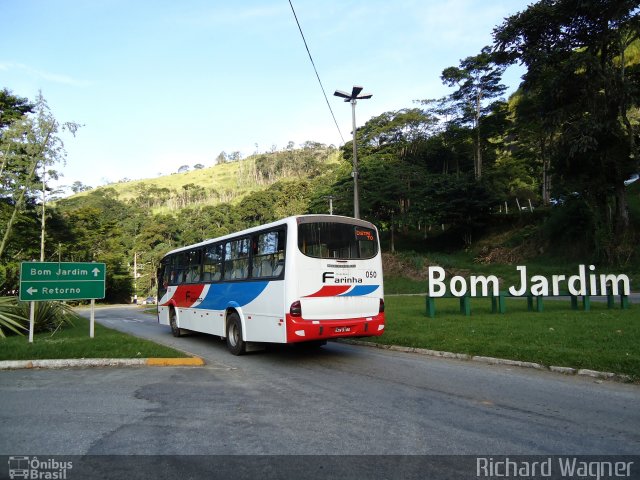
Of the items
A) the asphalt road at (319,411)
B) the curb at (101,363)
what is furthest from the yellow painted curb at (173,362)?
the asphalt road at (319,411)

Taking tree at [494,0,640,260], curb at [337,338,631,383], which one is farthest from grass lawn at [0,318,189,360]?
tree at [494,0,640,260]

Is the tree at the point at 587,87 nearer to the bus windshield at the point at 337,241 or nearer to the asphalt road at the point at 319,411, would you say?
the bus windshield at the point at 337,241

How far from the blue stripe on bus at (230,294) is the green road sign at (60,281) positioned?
278cm

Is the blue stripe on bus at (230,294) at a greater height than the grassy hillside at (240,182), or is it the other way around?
the grassy hillside at (240,182)

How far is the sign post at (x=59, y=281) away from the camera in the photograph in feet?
35.5

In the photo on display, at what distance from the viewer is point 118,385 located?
7.52 metres

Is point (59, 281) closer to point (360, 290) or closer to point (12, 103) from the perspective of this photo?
point (360, 290)

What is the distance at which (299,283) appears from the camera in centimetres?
905

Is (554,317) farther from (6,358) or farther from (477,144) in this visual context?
(477,144)

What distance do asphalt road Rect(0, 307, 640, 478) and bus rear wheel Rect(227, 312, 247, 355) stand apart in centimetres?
158

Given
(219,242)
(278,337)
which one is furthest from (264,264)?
(219,242)

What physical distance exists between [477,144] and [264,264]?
4238cm

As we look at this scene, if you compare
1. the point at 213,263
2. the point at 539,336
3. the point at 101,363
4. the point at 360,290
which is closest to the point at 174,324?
the point at 213,263

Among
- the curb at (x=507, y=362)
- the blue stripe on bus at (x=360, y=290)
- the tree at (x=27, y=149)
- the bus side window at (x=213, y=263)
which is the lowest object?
the curb at (x=507, y=362)
